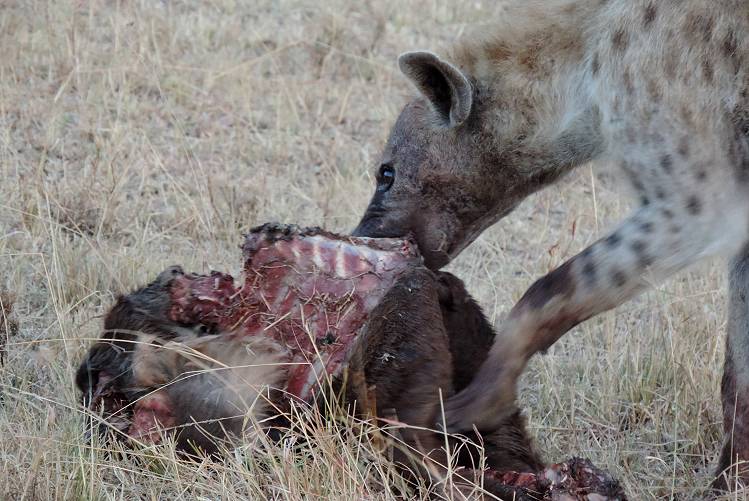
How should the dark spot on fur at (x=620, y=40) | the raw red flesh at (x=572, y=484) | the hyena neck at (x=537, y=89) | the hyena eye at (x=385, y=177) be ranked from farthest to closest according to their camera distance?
the hyena eye at (x=385, y=177)
the hyena neck at (x=537, y=89)
the dark spot on fur at (x=620, y=40)
the raw red flesh at (x=572, y=484)

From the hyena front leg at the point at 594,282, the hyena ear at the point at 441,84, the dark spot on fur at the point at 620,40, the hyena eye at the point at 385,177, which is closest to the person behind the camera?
the hyena front leg at the point at 594,282

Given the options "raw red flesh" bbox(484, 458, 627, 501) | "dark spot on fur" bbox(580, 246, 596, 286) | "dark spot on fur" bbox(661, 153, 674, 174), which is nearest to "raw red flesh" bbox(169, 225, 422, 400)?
"dark spot on fur" bbox(580, 246, 596, 286)

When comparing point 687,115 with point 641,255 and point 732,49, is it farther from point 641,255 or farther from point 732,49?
point 641,255

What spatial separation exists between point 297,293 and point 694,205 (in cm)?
97

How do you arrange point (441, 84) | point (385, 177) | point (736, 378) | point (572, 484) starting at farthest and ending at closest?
point (385, 177) < point (441, 84) < point (736, 378) < point (572, 484)

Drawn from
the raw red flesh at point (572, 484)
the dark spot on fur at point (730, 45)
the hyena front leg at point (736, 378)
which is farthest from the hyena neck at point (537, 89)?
the raw red flesh at point (572, 484)

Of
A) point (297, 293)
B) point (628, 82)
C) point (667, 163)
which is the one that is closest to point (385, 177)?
point (297, 293)

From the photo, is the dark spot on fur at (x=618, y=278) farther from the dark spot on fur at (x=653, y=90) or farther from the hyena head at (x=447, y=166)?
the hyena head at (x=447, y=166)

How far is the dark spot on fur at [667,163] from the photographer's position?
2.81 m

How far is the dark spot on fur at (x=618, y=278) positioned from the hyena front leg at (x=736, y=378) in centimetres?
58

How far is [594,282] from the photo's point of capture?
110 inches

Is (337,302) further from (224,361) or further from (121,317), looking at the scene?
(121,317)

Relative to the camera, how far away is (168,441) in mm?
2816

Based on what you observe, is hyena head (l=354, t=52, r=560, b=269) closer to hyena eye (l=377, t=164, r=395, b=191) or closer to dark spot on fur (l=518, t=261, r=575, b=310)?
hyena eye (l=377, t=164, r=395, b=191)
